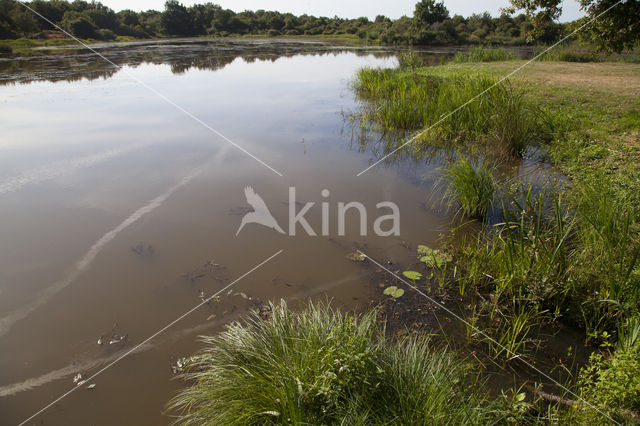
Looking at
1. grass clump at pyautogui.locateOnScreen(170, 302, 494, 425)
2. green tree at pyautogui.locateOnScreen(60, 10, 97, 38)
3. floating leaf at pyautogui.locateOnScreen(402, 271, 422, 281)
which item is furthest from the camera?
green tree at pyautogui.locateOnScreen(60, 10, 97, 38)

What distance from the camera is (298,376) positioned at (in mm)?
1884

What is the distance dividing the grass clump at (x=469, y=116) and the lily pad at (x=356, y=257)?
382 centimetres

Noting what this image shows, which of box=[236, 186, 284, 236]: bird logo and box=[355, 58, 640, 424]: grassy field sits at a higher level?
box=[355, 58, 640, 424]: grassy field

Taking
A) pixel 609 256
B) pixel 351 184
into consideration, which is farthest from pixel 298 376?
pixel 351 184

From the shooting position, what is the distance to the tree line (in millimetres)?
32531

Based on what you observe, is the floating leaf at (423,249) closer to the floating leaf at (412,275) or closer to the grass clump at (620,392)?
the floating leaf at (412,275)

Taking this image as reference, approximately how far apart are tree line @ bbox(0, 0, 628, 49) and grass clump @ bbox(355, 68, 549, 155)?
43.0 ft

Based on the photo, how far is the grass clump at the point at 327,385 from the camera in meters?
1.72

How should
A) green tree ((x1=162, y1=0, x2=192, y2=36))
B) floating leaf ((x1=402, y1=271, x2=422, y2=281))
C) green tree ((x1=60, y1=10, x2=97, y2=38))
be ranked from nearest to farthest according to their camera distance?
floating leaf ((x1=402, y1=271, x2=422, y2=281))
green tree ((x1=60, y1=10, x2=97, y2=38))
green tree ((x1=162, y1=0, x2=192, y2=36))

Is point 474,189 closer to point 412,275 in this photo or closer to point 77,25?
point 412,275

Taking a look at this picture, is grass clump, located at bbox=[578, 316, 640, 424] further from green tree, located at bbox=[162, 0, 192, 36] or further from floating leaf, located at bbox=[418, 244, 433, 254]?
green tree, located at bbox=[162, 0, 192, 36]

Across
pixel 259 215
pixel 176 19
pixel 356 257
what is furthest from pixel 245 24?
pixel 356 257

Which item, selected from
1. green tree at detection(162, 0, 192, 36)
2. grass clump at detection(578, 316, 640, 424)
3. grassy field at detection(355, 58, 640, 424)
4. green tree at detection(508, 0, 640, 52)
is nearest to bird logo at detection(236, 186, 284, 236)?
grassy field at detection(355, 58, 640, 424)

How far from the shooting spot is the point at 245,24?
61.5 meters
